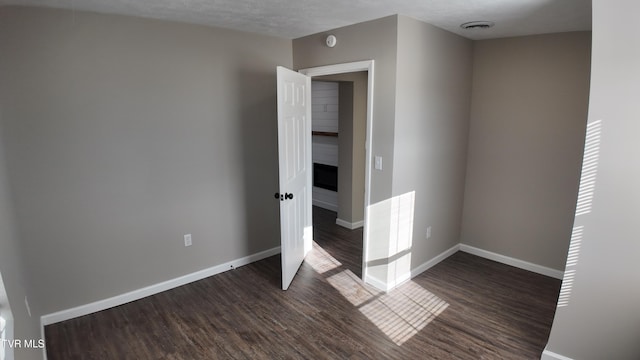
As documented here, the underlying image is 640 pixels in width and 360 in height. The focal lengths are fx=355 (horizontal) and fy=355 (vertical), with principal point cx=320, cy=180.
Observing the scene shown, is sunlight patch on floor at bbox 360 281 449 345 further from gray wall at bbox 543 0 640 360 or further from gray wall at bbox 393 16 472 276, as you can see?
gray wall at bbox 543 0 640 360

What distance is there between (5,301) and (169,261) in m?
2.02

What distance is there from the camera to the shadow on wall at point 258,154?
11.9 ft

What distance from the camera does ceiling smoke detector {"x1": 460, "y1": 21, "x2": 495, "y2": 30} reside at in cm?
302

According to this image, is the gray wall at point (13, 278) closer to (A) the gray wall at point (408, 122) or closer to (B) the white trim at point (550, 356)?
(A) the gray wall at point (408, 122)

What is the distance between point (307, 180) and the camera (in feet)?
13.2

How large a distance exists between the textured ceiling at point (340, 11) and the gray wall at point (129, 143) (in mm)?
234

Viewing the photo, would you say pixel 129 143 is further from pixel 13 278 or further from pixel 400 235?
pixel 400 235

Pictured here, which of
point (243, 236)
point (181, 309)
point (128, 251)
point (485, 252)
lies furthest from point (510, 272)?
point (128, 251)

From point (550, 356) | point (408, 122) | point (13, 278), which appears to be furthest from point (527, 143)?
point (13, 278)

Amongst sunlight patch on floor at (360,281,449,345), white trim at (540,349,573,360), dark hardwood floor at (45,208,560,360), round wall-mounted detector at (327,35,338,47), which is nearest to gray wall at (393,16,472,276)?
sunlight patch on floor at (360,281,449,345)

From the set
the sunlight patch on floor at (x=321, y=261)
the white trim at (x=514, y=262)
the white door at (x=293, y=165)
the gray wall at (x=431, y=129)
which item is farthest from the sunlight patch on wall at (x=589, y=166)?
the sunlight patch on floor at (x=321, y=261)

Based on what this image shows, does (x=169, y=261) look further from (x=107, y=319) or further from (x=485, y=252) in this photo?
(x=485, y=252)

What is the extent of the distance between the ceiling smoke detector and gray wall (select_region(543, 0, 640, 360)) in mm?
1215

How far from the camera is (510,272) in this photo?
374cm
